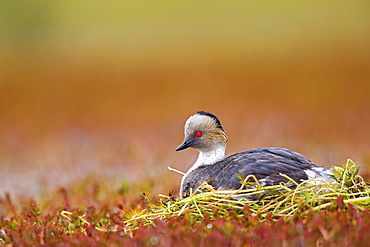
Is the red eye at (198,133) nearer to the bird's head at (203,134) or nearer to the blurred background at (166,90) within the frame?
the bird's head at (203,134)

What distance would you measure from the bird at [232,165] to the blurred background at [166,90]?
162 centimetres

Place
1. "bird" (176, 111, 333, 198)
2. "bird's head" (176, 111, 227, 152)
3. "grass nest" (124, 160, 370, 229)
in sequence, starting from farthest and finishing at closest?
"bird's head" (176, 111, 227, 152)
"bird" (176, 111, 333, 198)
"grass nest" (124, 160, 370, 229)

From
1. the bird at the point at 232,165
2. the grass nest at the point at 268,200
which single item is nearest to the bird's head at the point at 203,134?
the bird at the point at 232,165

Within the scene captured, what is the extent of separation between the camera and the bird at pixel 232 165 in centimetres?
494

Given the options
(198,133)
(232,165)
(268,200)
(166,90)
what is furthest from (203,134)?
(166,90)

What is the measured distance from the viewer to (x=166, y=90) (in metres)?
15.9

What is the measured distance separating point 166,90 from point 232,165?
10809 mm

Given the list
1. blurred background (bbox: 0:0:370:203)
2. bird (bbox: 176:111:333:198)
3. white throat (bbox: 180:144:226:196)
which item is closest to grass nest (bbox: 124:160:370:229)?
bird (bbox: 176:111:333:198)

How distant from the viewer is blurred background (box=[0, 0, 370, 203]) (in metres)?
10.5

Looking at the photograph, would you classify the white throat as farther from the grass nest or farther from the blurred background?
the blurred background

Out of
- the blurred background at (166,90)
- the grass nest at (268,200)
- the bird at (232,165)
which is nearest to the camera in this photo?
A: the grass nest at (268,200)

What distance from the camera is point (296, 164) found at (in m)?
5.17

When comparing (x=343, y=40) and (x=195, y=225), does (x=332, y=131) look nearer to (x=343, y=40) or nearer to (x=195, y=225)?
(x=343, y=40)

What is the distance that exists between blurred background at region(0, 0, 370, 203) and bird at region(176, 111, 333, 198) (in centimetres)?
162
